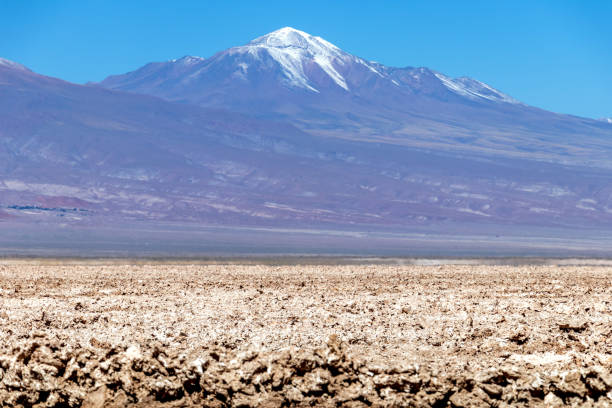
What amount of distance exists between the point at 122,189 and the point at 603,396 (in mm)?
134216

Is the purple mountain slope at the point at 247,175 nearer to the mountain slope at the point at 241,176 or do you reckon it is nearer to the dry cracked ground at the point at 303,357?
the mountain slope at the point at 241,176

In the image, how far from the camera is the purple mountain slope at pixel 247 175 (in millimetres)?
127812

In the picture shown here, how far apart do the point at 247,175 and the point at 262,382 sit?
149m

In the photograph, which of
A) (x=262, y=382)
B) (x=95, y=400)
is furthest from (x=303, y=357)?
(x=95, y=400)

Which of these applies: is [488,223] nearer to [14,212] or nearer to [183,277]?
[14,212]

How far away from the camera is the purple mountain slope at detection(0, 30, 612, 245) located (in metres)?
128

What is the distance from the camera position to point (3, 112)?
176 m

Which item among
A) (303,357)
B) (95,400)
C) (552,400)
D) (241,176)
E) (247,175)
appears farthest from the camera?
(247,175)

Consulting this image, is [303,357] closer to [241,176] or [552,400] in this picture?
[552,400]

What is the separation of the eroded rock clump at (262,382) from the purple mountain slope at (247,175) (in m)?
94.6

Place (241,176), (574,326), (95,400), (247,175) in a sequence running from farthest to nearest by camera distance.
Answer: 1. (247,175)
2. (241,176)
3. (574,326)
4. (95,400)

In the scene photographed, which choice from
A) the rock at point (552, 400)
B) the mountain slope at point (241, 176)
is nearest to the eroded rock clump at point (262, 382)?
the rock at point (552, 400)

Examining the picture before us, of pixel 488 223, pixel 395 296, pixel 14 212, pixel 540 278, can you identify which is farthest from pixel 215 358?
pixel 488 223

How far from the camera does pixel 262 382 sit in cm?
878
